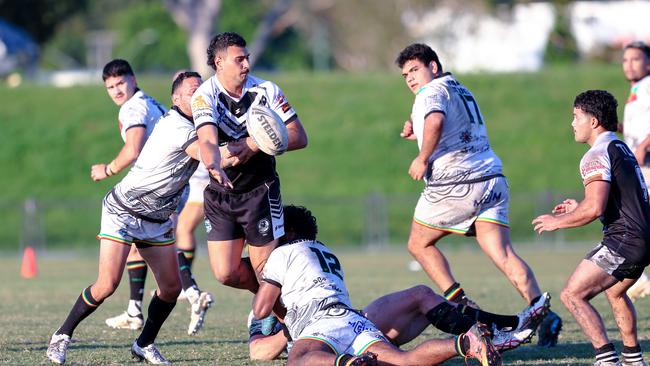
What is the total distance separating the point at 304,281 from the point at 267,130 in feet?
3.62

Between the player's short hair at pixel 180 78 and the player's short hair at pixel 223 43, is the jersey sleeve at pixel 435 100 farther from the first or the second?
the player's short hair at pixel 180 78

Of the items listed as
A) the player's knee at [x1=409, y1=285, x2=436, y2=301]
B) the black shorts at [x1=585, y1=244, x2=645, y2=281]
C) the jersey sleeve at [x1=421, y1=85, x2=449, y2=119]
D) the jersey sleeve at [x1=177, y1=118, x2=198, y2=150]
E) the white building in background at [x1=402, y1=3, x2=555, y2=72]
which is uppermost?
the white building in background at [x1=402, y1=3, x2=555, y2=72]

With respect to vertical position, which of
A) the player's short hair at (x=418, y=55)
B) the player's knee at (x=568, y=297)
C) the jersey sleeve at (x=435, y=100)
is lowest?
the player's knee at (x=568, y=297)

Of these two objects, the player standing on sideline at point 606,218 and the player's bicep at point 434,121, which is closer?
the player standing on sideline at point 606,218

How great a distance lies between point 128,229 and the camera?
7141 millimetres

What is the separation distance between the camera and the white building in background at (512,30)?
143ft

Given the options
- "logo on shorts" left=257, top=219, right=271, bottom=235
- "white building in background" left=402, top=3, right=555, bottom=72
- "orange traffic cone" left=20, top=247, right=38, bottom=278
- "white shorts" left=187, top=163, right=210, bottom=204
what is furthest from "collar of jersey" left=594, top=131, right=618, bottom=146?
"white building in background" left=402, top=3, right=555, bottom=72

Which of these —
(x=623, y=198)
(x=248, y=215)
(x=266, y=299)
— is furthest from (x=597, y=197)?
(x=248, y=215)

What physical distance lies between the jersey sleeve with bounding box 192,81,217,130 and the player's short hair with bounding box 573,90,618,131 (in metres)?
2.44

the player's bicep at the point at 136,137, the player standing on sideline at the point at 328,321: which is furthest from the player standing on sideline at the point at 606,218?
the player's bicep at the point at 136,137

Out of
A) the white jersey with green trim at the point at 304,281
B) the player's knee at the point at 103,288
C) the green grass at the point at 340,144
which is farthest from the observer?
the green grass at the point at 340,144

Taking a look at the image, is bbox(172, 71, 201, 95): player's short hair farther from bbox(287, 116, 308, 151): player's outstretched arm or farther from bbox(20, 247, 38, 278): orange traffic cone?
bbox(20, 247, 38, 278): orange traffic cone

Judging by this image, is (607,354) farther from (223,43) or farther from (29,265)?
(29,265)

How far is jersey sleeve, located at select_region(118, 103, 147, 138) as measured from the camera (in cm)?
866
